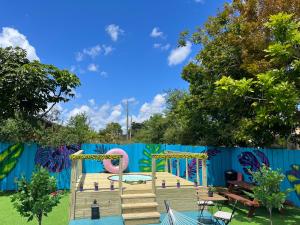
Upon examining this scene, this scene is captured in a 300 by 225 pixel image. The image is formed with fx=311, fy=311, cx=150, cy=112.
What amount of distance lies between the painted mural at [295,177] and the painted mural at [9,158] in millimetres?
10468

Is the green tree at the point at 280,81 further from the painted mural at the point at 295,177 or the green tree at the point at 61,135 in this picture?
the green tree at the point at 61,135

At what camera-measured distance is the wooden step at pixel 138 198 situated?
917 centimetres

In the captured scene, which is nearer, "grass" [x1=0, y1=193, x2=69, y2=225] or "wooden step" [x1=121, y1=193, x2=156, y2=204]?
"grass" [x1=0, y1=193, x2=69, y2=225]

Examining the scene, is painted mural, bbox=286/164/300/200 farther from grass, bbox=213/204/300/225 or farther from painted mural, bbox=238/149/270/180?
painted mural, bbox=238/149/270/180

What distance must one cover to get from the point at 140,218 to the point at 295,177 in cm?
547

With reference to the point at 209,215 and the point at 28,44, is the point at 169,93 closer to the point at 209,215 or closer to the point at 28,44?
the point at 28,44

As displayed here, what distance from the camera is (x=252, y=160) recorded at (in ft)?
41.3

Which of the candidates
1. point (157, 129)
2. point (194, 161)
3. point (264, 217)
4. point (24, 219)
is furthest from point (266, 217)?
point (157, 129)

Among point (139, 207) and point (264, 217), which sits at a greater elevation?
point (139, 207)

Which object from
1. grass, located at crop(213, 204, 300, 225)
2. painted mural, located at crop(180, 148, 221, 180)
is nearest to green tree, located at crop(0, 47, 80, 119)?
painted mural, located at crop(180, 148, 221, 180)

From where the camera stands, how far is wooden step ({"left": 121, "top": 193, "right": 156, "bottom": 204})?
30.1 ft

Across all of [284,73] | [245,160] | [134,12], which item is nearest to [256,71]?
[284,73]

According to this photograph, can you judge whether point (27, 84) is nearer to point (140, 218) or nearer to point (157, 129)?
point (140, 218)

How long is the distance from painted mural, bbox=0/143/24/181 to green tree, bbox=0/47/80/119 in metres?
1.65
